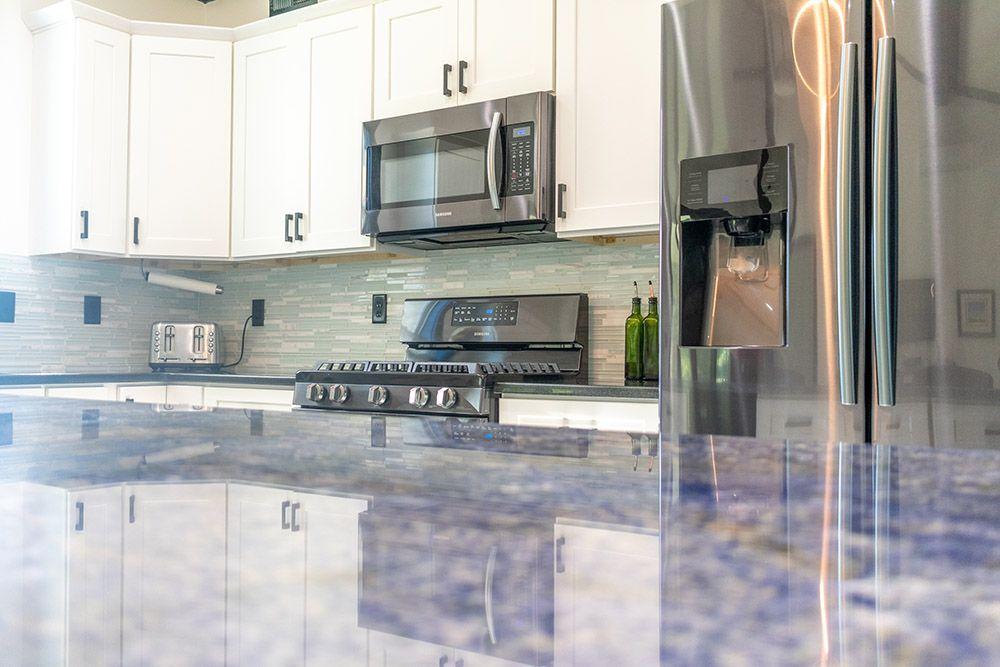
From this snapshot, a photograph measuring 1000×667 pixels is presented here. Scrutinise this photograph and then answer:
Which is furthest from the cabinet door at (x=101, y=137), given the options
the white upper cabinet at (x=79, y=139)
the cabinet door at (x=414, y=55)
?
the cabinet door at (x=414, y=55)

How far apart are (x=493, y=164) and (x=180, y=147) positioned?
5.42 feet

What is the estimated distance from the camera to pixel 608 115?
9.27ft

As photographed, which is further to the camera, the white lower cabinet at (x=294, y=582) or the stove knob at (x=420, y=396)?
the stove knob at (x=420, y=396)

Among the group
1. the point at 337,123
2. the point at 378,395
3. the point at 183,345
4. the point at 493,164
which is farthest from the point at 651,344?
the point at 183,345

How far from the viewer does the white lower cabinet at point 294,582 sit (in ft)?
0.53

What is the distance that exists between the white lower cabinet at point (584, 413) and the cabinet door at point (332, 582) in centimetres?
215

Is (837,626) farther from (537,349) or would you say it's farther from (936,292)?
(537,349)

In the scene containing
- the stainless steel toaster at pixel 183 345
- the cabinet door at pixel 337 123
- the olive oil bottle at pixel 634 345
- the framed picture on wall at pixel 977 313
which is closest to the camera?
the framed picture on wall at pixel 977 313

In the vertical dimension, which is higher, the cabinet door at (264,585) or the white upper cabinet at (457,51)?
the white upper cabinet at (457,51)

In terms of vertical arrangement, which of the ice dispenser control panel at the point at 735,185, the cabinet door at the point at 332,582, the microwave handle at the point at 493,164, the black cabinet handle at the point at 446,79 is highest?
the black cabinet handle at the point at 446,79

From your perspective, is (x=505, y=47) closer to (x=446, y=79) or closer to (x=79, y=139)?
(x=446, y=79)

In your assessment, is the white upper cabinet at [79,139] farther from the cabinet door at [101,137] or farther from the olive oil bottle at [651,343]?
the olive oil bottle at [651,343]

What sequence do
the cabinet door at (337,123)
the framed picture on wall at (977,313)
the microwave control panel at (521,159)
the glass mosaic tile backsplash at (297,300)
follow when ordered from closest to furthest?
the framed picture on wall at (977,313), the microwave control panel at (521,159), the glass mosaic tile backsplash at (297,300), the cabinet door at (337,123)

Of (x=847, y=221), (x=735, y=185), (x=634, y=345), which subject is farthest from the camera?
(x=634, y=345)
